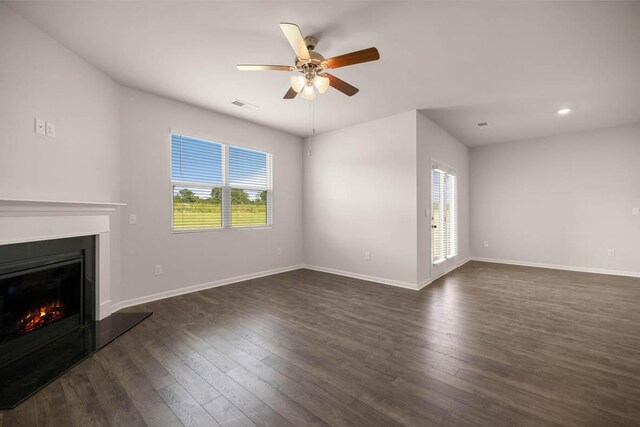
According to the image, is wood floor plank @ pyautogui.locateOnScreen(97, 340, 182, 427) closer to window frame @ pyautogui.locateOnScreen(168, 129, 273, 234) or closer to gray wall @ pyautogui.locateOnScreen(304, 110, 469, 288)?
window frame @ pyautogui.locateOnScreen(168, 129, 273, 234)

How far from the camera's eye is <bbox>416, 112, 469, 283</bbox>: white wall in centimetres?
429

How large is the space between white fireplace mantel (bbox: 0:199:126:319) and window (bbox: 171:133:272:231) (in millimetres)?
1007

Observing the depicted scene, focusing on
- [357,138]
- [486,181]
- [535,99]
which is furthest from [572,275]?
[357,138]

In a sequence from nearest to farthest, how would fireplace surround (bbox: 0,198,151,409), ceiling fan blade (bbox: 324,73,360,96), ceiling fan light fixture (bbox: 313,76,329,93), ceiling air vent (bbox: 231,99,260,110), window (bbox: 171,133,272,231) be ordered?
fireplace surround (bbox: 0,198,151,409)
ceiling fan light fixture (bbox: 313,76,329,93)
ceiling fan blade (bbox: 324,73,360,96)
ceiling air vent (bbox: 231,99,260,110)
window (bbox: 171,133,272,231)

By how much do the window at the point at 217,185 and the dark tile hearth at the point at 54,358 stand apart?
1.54m

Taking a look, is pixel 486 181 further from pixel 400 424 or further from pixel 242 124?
pixel 400 424

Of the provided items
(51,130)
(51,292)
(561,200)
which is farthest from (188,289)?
(561,200)

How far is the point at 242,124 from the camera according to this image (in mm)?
4691

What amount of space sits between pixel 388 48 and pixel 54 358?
402 centimetres

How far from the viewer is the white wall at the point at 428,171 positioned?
4289mm

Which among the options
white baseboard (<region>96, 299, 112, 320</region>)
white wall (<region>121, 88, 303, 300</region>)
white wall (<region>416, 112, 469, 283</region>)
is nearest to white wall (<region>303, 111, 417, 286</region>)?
white wall (<region>416, 112, 469, 283</region>)

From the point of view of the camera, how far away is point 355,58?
7.16 feet

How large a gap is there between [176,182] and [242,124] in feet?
5.04

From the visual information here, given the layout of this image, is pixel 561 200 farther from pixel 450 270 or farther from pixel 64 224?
pixel 64 224
